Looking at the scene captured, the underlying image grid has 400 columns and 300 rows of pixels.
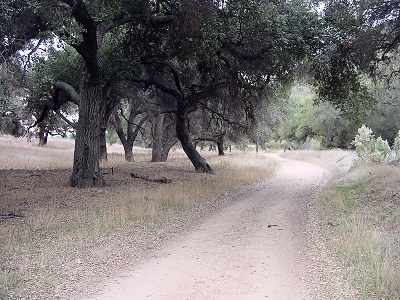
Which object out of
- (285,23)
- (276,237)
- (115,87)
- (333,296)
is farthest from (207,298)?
(115,87)

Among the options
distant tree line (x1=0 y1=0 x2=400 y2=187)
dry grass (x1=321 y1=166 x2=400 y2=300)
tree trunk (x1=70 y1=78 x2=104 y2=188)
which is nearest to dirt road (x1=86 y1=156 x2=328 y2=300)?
dry grass (x1=321 y1=166 x2=400 y2=300)

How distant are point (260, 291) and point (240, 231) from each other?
3951 mm

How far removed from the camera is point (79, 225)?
32.2ft

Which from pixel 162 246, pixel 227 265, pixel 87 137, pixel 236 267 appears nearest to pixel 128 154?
pixel 87 137

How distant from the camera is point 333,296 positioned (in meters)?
5.98

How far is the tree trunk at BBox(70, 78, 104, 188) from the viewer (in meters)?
15.8

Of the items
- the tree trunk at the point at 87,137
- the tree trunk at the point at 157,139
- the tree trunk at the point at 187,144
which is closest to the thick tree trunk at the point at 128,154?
the tree trunk at the point at 157,139

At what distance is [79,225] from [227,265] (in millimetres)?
3816

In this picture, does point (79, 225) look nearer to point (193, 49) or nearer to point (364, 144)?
point (193, 49)

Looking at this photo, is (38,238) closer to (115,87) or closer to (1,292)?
(1,292)

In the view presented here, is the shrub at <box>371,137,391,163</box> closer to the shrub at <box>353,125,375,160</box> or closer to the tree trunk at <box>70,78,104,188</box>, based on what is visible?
the shrub at <box>353,125,375,160</box>

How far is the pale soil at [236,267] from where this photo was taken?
6.10m

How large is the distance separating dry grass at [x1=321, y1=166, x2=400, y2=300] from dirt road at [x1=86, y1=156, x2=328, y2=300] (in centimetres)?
74

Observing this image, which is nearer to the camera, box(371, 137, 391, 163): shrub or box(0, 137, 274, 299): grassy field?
box(0, 137, 274, 299): grassy field
